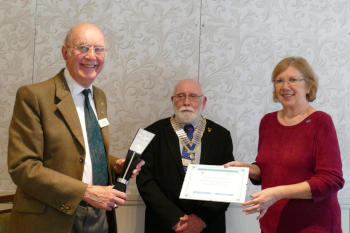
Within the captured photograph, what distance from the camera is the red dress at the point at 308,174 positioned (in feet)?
6.92

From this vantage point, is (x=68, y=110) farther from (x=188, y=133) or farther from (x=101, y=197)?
(x=188, y=133)

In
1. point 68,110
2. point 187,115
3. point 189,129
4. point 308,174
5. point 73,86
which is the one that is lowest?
point 308,174

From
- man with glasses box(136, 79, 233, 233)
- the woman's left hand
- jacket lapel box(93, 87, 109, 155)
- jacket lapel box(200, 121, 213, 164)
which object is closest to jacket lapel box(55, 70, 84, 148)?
jacket lapel box(93, 87, 109, 155)

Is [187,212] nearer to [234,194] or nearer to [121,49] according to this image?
[234,194]

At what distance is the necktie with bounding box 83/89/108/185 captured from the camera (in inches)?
78.7

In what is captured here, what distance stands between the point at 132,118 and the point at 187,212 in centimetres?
94

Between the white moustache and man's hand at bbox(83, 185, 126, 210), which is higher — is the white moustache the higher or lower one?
the higher one

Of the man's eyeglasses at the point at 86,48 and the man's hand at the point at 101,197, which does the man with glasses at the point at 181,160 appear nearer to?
the man's hand at the point at 101,197

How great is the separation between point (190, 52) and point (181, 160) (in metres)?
0.99

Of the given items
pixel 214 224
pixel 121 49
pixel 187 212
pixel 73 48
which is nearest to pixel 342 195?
pixel 214 224

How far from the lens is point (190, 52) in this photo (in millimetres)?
3314

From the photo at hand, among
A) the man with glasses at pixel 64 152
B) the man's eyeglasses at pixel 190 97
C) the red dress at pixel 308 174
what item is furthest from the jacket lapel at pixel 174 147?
the man with glasses at pixel 64 152

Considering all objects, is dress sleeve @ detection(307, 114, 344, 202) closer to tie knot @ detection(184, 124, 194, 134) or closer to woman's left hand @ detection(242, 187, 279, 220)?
woman's left hand @ detection(242, 187, 279, 220)

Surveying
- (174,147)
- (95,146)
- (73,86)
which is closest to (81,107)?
(73,86)
